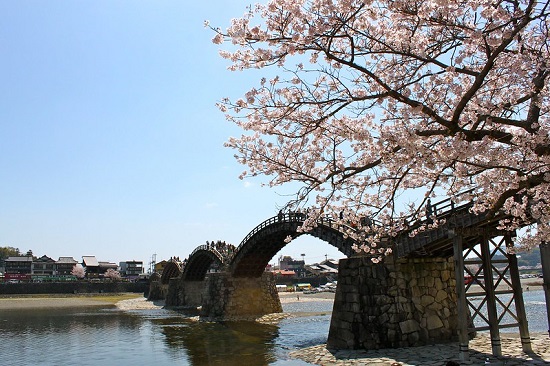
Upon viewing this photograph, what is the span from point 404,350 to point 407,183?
851 cm

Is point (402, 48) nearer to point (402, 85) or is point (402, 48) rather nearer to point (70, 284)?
point (402, 85)

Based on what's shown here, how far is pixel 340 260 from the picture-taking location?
18875mm

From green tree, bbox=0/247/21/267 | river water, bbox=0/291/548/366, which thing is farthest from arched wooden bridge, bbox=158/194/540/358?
green tree, bbox=0/247/21/267

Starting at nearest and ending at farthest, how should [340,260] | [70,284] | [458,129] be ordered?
[458,129]
[340,260]
[70,284]

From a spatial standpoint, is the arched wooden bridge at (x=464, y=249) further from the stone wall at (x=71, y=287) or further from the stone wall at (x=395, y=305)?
the stone wall at (x=71, y=287)

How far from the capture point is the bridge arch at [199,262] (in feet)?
151

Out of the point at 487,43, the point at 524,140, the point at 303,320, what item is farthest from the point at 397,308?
the point at 303,320

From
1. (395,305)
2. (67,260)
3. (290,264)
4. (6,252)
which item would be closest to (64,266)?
(67,260)

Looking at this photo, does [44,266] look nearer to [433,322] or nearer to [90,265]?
[90,265]

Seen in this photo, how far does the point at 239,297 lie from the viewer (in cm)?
3784

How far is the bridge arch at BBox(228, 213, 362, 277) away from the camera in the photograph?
24.5m

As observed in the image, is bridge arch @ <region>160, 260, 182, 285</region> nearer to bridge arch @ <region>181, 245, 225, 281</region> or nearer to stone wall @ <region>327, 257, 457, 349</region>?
bridge arch @ <region>181, 245, 225, 281</region>

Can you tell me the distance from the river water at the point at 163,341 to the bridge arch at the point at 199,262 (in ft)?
36.4

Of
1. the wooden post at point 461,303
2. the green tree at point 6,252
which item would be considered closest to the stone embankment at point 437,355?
the wooden post at point 461,303
